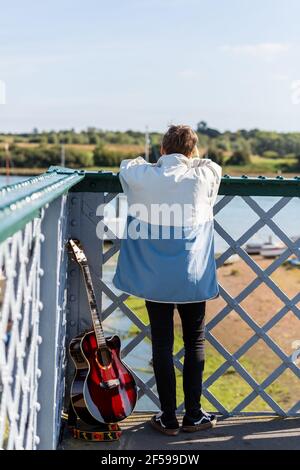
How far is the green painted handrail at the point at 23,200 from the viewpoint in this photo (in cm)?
162

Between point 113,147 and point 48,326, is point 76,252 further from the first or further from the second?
point 113,147

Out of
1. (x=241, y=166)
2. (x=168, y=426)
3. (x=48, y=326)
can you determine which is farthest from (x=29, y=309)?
(x=241, y=166)

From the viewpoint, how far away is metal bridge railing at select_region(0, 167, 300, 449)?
193cm

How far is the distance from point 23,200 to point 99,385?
1.54 meters

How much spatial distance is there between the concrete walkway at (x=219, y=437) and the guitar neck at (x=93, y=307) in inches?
16.2

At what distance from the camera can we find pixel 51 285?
2.71 metres

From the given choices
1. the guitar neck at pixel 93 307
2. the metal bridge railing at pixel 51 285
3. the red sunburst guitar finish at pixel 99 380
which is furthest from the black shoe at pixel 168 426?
the guitar neck at pixel 93 307

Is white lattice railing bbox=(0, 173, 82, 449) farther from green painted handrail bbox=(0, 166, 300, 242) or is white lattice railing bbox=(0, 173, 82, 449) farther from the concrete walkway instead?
the concrete walkway

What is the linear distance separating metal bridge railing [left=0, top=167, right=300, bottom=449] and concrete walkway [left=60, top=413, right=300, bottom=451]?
118mm

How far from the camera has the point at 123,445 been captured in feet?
10.8

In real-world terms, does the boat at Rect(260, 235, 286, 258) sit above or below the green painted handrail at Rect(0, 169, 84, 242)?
below

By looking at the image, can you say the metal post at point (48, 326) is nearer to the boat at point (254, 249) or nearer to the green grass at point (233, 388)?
the green grass at point (233, 388)

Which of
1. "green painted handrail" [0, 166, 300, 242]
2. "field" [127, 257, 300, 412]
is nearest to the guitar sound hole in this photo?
"green painted handrail" [0, 166, 300, 242]
